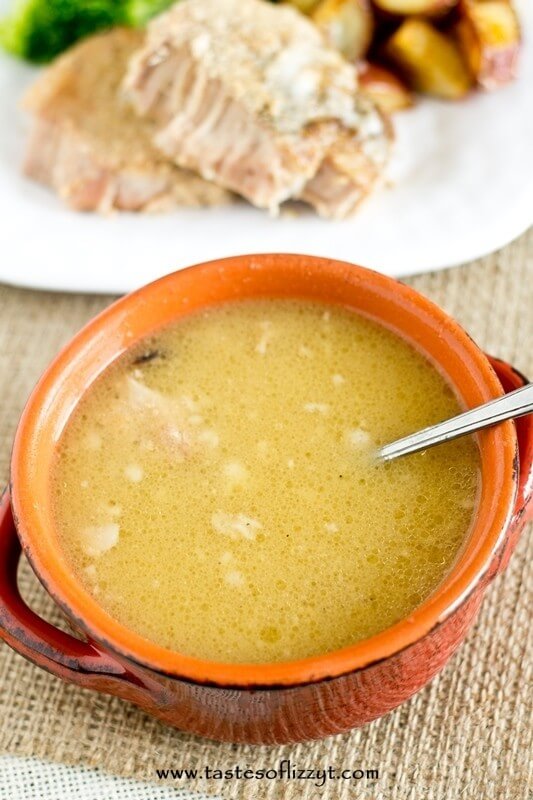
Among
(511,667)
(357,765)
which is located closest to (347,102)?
(511,667)

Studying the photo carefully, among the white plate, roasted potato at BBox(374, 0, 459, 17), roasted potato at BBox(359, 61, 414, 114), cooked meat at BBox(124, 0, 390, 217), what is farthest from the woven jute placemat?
roasted potato at BBox(374, 0, 459, 17)

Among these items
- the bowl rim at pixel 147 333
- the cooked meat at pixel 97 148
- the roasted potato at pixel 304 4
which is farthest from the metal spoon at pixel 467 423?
the roasted potato at pixel 304 4

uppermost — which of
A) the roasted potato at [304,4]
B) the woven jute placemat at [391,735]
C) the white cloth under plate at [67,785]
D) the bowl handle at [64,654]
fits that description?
the roasted potato at [304,4]

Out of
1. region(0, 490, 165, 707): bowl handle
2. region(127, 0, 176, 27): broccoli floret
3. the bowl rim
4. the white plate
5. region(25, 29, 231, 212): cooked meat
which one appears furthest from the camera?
region(127, 0, 176, 27): broccoli floret

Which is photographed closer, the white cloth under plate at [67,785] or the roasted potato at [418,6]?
the white cloth under plate at [67,785]

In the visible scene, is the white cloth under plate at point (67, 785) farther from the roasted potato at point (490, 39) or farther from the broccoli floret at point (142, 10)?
the broccoli floret at point (142, 10)

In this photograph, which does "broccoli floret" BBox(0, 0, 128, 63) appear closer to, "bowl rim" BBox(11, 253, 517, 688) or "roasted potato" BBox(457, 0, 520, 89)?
"roasted potato" BBox(457, 0, 520, 89)

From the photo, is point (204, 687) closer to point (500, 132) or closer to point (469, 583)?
point (469, 583)

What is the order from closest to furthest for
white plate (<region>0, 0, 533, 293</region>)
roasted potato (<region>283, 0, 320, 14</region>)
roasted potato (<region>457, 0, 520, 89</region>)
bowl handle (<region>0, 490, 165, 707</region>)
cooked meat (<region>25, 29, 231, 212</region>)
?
bowl handle (<region>0, 490, 165, 707</region>) → white plate (<region>0, 0, 533, 293</region>) → cooked meat (<region>25, 29, 231, 212</region>) → roasted potato (<region>457, 0, 520, 89</region>) → roasted potato (<region>283, 0, 320, 14</region>)
